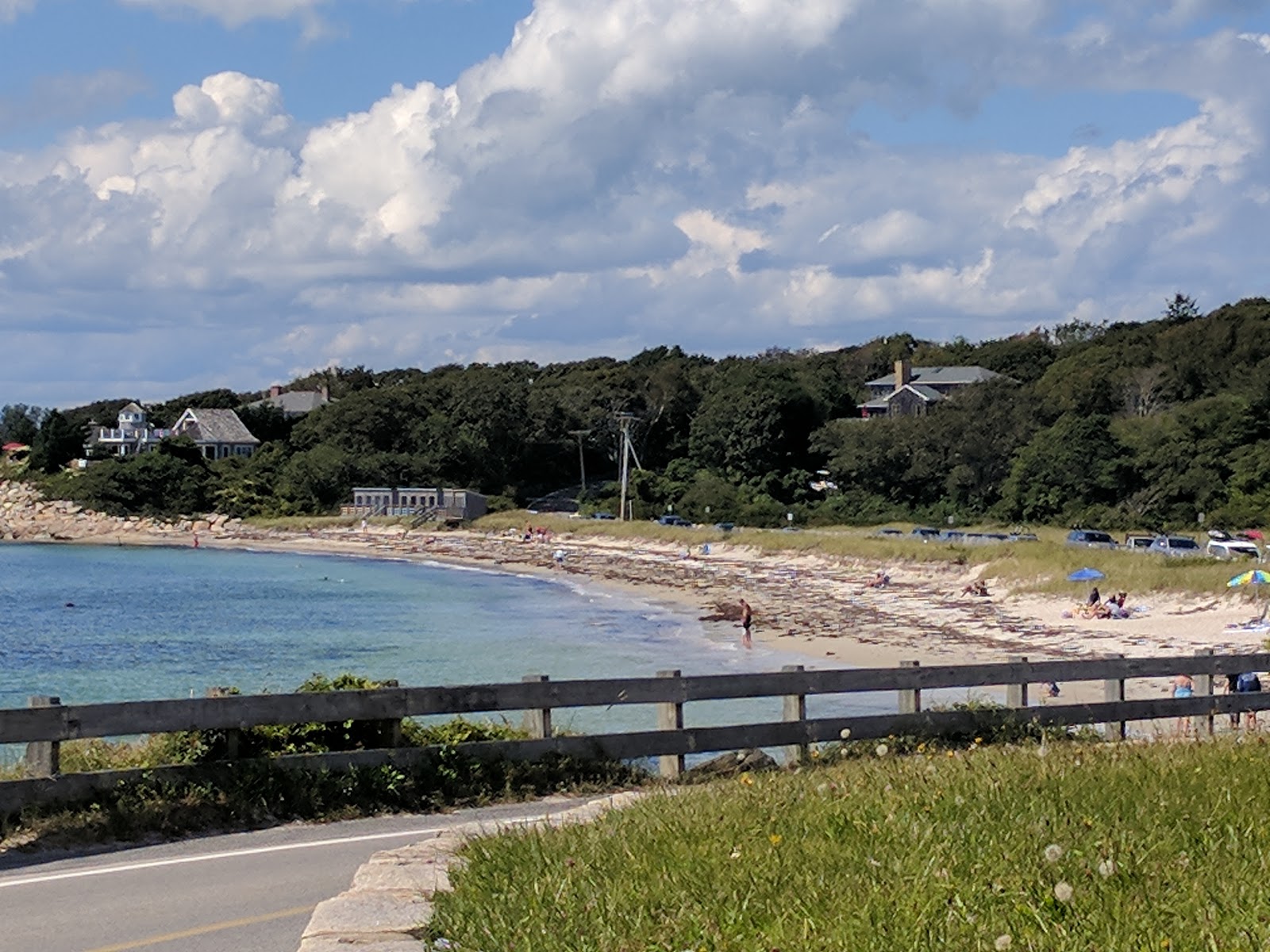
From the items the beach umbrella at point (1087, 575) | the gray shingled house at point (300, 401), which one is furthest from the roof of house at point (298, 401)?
the beach umbrella at point (1087, 575)

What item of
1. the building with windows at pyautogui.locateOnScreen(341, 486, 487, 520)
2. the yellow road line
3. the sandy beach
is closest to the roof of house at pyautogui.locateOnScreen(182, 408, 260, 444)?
the sandy beach

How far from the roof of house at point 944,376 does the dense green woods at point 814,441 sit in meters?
2.93

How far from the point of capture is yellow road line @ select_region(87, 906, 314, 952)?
7.42m

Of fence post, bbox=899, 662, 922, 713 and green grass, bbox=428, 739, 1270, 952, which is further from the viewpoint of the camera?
fence post, bbox=899, 662, 922, 713

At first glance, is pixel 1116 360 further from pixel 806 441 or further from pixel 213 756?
pixel 213 756

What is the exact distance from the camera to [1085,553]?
2290 inches

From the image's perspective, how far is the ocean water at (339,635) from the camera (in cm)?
3650

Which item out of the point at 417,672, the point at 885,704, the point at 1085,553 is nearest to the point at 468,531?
the point at 1085,553

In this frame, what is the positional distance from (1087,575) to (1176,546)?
52.2 feet

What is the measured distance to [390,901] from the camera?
643 centimetres

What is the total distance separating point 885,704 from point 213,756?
65.1 ft

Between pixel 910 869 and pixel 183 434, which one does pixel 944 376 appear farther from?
pixel 910 869

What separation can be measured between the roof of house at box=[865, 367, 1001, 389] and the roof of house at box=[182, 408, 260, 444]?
58222 mm

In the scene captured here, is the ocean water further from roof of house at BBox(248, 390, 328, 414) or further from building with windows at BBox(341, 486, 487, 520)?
roof of house at BBox(248, 390, 328, 414)
